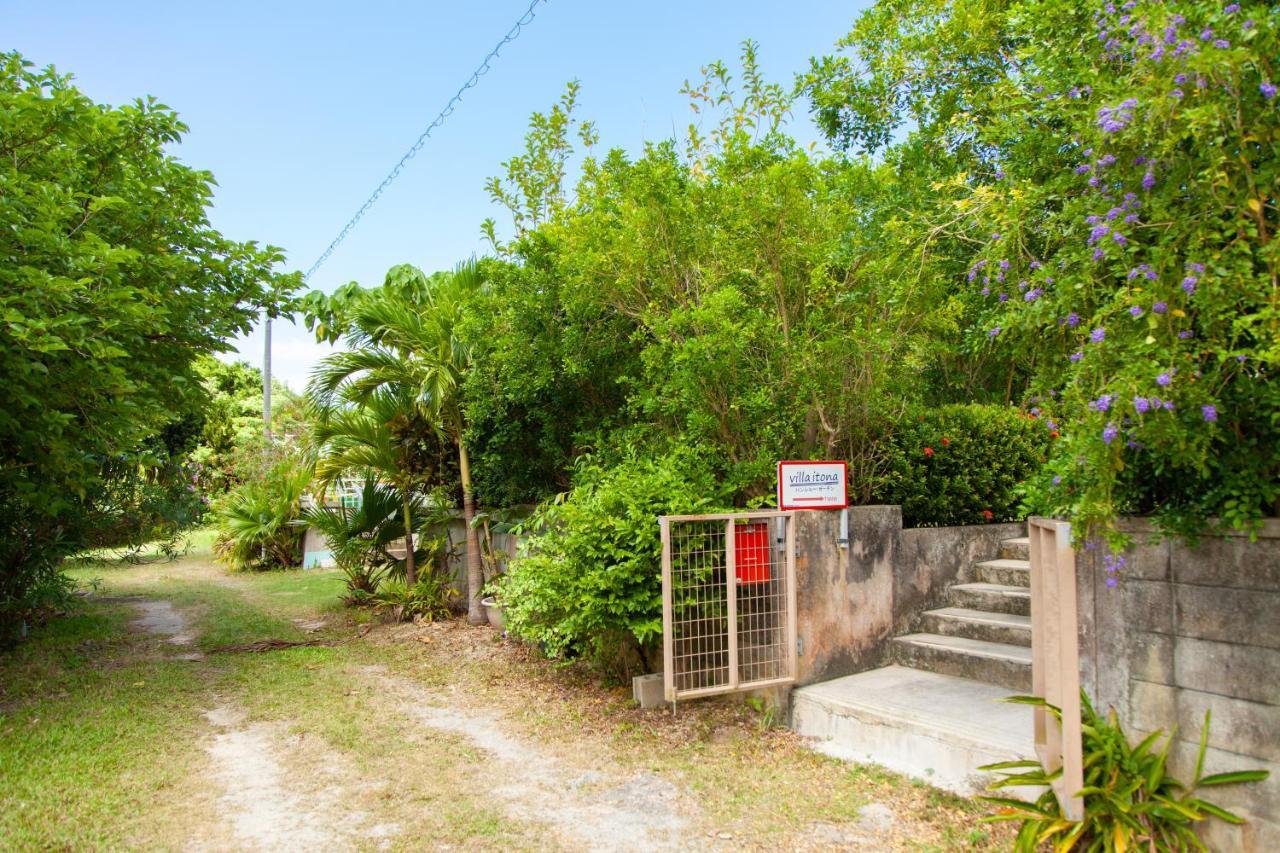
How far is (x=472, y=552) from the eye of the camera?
28.5 feet

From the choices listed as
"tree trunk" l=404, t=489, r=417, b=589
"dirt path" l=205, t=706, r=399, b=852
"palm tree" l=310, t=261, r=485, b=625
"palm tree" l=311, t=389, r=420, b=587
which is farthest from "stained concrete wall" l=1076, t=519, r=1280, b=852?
"tree trunk" l=404, t=489, r=417, b=589

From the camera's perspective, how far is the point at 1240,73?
98.3 inches

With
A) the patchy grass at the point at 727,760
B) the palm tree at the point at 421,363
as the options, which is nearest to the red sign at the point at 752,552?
the patchy grass at the point at 727,760

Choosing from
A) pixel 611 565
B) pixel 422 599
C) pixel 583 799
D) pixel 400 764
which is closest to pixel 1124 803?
pixel 583 799

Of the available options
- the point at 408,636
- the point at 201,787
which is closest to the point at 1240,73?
the point at 201,787

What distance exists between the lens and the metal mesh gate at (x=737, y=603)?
4.82 metres

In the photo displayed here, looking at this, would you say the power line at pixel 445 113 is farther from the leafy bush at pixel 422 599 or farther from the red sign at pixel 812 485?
the red sign at pixel 812 485

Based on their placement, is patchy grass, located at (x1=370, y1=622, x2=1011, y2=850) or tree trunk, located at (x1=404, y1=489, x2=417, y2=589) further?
tree trunk, located at (x1=404, y1=489, x2=417, y2=589)

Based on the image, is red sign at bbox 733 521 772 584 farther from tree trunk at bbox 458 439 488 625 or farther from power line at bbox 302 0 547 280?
power line at bbox 302 0 547 280

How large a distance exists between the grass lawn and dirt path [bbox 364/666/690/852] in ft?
0.05

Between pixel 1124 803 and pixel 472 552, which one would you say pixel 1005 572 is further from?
pixel 472 552

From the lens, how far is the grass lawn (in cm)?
357

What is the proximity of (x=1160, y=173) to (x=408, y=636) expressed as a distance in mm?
7641

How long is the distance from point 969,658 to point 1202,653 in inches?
80.1
